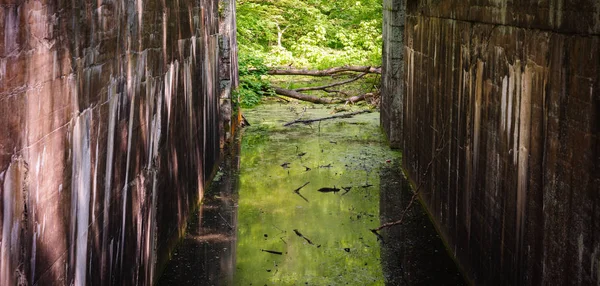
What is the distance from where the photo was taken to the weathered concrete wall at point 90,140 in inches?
149

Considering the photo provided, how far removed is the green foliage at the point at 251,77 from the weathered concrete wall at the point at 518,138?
34.3ft

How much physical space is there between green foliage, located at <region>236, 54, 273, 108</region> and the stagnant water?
4.91 m

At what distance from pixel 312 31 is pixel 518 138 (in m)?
25.0

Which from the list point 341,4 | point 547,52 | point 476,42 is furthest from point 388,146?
point 341,4

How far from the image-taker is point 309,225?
973 centimetres

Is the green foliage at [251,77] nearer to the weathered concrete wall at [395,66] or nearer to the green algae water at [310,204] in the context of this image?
the green algae water at [310,204]

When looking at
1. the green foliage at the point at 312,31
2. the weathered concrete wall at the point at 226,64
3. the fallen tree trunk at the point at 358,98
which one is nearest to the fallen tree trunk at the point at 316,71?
the fallen tree trunk at the point at 358,98

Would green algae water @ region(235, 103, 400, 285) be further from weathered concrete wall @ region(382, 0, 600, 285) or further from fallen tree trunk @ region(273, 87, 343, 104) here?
fallen tree trunk @ region(273, 87, 343, 104)

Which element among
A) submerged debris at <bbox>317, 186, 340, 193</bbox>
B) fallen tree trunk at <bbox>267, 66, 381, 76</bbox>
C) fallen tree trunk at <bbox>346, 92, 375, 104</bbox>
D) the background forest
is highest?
the background forest

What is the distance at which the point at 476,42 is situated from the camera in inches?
293

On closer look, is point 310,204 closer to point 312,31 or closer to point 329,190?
point 329,190

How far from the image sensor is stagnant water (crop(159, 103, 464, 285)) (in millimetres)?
7980

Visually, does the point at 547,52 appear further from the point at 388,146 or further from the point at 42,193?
the point at 388,146

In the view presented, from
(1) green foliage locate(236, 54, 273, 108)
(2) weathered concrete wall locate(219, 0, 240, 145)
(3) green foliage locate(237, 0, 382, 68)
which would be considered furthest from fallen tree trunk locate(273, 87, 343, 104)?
(2) weathered concrete wall locate(219, 0, 240, 145)
